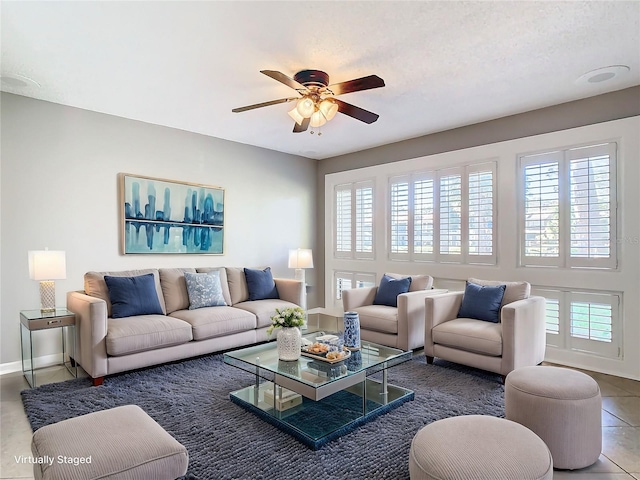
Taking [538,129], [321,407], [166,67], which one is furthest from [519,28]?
[321,407]

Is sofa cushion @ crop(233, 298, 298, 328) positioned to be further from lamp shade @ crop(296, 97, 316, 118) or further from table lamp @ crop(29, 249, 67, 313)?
lamp shade @ crop(296, 97, 316, 118)

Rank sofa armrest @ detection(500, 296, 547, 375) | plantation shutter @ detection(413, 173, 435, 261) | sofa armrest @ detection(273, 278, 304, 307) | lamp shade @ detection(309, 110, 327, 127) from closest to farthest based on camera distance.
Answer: sofa armrest @ detection(500, 296, 547, 375), lamp shade @ detection(309, 110, 327, 127), sofa armrest @ detection(273, 278, 304, 307), plantation shutter @ detection(413, 173, 435, 261)

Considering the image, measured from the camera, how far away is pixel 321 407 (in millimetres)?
2695

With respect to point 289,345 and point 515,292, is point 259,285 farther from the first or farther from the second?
point 515,292

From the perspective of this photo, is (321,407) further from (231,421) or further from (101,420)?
(101,420)

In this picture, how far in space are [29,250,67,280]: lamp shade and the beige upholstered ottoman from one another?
2.21 m

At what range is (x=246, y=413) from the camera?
270 cm

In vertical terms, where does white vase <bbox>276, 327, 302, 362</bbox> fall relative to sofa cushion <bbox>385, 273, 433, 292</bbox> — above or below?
below

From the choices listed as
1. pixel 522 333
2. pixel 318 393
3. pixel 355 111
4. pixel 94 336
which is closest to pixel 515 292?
pixel 522 333

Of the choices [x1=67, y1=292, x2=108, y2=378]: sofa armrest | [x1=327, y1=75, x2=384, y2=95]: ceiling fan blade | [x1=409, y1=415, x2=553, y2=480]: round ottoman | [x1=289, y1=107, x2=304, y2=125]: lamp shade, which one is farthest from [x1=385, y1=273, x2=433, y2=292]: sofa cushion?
[x1=67, y1=292, x2=108, y2=378]: sofa armrest

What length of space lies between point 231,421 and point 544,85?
12.8 ft

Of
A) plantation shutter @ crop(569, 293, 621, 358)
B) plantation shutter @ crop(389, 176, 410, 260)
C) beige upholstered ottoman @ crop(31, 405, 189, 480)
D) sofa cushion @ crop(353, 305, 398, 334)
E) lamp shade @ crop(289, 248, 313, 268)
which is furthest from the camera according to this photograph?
lamp shade @ crop(289, 248, 313, 268)

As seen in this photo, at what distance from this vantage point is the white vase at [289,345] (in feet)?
9.21

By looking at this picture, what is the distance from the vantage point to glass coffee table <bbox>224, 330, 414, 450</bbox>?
93.9 inches
